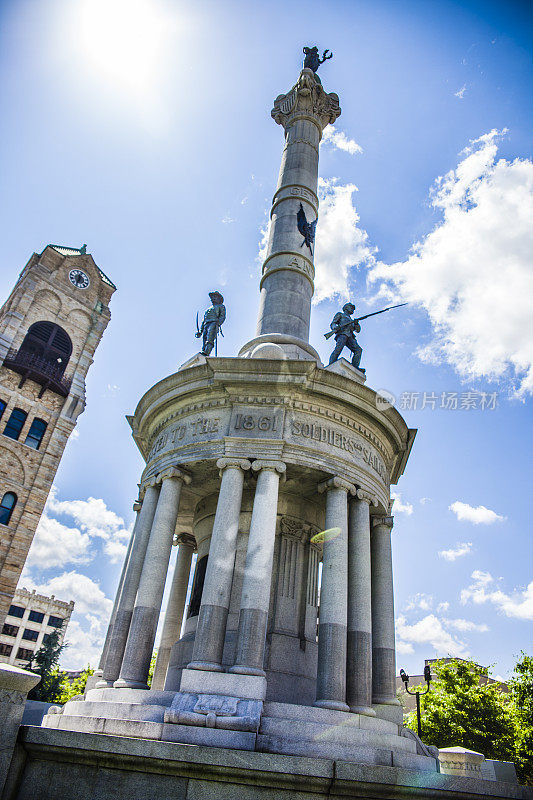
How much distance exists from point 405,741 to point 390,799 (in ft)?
11.3

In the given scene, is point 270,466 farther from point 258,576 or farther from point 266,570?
point 258,576

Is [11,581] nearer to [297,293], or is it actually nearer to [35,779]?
[297,293]

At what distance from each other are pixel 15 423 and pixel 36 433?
1.95 m

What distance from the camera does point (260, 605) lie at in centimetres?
1154

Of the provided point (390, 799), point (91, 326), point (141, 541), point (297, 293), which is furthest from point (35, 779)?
point (91, 326)

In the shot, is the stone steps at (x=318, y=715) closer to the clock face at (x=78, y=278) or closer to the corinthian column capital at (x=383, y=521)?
the corinthian column capital at (x=383, y=521)

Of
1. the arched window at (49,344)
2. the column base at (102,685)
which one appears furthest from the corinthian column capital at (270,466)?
the arched window at (49,344)

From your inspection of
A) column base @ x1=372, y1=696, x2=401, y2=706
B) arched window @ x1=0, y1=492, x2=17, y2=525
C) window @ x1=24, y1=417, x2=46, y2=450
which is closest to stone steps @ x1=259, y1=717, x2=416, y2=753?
column base @ x1=372, y1=696, x2=401, y2=706

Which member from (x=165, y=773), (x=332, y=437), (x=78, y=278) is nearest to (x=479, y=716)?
(x=332, y=437)

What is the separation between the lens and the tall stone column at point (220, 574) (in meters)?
11.3

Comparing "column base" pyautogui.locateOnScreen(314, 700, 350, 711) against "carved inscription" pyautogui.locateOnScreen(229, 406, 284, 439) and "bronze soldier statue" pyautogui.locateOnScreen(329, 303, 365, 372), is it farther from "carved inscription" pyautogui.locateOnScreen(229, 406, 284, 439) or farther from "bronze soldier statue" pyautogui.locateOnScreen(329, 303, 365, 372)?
"bronze soldier statue" pyautogui.locateOnScreen(329, 303, 365, 372)

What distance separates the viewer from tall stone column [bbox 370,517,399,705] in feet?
44.2

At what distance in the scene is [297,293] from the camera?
18406 mm

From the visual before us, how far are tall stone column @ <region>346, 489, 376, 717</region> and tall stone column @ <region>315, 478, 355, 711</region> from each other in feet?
2.01
